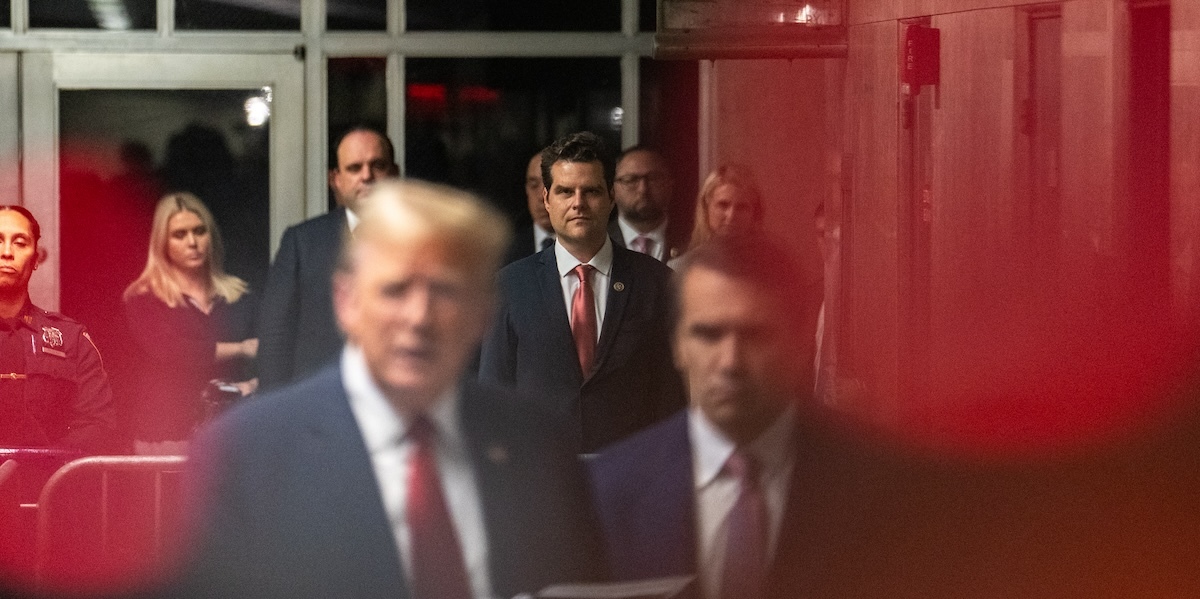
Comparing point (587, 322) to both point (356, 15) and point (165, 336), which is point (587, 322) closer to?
point (165, 336)

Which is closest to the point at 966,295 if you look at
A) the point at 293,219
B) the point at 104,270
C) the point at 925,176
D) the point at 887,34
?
the point at 925,176

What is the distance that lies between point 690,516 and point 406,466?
396mm

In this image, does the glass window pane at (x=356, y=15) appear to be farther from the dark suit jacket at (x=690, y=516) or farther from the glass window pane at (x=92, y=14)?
the dark suit jacket at (x=690, y=516)

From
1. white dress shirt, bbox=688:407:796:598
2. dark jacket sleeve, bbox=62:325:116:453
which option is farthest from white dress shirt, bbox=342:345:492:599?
dark jacket sleeve, bbox=62:325:116:453

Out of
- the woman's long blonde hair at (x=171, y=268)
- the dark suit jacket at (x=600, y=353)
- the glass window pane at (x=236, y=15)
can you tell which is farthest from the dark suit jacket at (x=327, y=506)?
the glass window pane at (x=236, y=15)

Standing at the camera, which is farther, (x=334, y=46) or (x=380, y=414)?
(x=334, y=46)

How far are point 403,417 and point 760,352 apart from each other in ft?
1.57

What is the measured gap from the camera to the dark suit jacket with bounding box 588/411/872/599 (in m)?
2.60

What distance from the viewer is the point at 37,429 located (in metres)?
6.30

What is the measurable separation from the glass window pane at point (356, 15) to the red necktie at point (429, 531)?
8674 millimetres

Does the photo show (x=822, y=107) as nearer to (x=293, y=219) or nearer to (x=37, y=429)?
(x=293, y=219)

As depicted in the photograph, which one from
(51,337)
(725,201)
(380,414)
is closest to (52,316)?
(51,337)

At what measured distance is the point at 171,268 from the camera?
325 inches

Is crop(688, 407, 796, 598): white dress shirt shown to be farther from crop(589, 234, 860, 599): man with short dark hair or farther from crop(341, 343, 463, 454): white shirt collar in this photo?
crop(341, 343, 463, 454): white shirt collar
